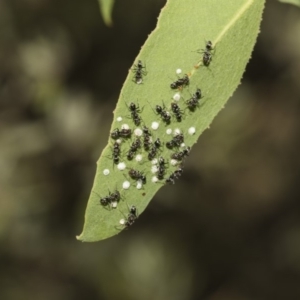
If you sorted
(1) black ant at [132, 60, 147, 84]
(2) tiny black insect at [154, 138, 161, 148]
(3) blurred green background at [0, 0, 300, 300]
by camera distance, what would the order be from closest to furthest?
1. (1) black ant at [132, 60, 147, 84]
2. (2) tiny black insect at [154, 138, 161, 148]
3. (3) blurred green background at [0, 0, 300, 300]

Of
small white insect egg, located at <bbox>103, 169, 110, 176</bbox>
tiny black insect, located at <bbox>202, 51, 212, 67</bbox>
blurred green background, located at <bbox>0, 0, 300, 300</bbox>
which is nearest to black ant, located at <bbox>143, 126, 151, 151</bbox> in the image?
small white insect egg, located at <bbox>103, 169, 110, 176</bbox>

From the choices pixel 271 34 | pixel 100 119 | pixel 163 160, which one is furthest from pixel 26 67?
pixel 163 160

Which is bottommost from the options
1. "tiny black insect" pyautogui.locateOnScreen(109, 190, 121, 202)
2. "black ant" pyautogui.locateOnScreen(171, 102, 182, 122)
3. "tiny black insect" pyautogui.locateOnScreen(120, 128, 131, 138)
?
"tiny black insect" pyautogui.locateOnScreen(109, 190, 121, 202)

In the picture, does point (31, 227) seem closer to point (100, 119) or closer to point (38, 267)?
point (38, 267)

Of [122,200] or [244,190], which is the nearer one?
[122,200]

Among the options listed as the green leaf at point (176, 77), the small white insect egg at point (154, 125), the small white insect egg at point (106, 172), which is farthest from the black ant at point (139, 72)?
the small white insect egg at point (106, 172)

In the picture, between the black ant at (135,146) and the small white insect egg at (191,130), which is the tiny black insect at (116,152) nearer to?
the black ant at (135,146)

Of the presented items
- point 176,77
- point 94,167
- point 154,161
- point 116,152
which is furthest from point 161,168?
point 94,167

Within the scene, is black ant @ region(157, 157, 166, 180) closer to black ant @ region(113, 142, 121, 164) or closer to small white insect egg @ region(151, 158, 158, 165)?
small white insect egg @ region(151, 158, 158, 165)

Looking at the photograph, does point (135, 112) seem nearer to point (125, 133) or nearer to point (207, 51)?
point (125, 133)
